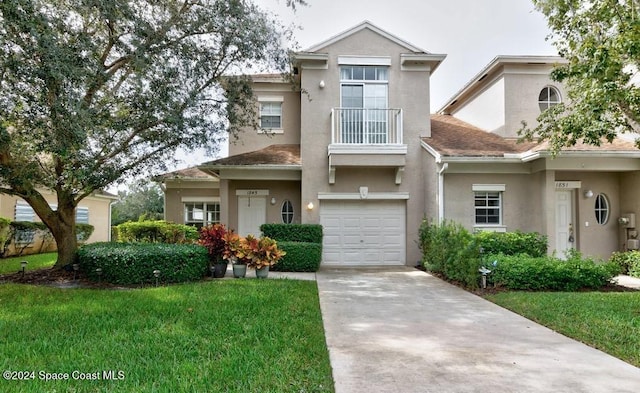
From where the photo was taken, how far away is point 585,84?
7.78 meters

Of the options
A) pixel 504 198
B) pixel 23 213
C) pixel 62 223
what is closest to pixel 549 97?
pixel 504 198

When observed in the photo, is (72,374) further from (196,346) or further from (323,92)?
(323,92)

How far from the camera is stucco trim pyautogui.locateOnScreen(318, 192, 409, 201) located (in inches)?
535

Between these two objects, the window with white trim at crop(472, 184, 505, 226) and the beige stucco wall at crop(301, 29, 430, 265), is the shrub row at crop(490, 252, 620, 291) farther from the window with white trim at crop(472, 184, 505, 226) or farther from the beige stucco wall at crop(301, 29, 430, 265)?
the beige stucco wall at crop(301, 29, 430, 265)

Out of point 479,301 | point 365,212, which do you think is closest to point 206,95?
point 365,212

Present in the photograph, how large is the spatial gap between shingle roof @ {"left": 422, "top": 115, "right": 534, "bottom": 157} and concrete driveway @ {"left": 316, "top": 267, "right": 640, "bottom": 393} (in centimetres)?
605

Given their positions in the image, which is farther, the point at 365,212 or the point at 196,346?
the point at 365,212

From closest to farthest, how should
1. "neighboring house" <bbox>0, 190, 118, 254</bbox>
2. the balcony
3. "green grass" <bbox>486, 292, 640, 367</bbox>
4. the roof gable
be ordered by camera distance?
"green grass" <bbox>486, 292, 640, 367</bbox>, the balcony, the roof gable, "neighboring house" <bbox>0, 190, 118, 254</bbox>

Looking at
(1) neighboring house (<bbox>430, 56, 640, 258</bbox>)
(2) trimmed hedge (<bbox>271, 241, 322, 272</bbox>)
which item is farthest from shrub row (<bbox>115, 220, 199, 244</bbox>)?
(1) neighboring house (<bbox>430, 56, 640, 258</bbox>)

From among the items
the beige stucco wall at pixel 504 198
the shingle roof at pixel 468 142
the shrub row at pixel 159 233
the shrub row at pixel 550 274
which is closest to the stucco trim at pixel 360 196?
the beige stucco wall at pixel 504 198

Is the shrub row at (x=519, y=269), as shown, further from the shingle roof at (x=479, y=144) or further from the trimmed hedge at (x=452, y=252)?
the shingle roof at (x=479, y=144)

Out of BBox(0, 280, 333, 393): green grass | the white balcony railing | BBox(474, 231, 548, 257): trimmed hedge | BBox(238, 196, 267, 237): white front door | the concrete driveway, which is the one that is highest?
the white balcony railing

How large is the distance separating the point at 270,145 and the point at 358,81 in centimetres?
444

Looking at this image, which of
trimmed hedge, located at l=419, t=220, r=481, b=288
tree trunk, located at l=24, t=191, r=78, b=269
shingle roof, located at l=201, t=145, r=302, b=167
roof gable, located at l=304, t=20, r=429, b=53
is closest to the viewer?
trimmed hedge, located at l=419, t=220, r=481, b=288
